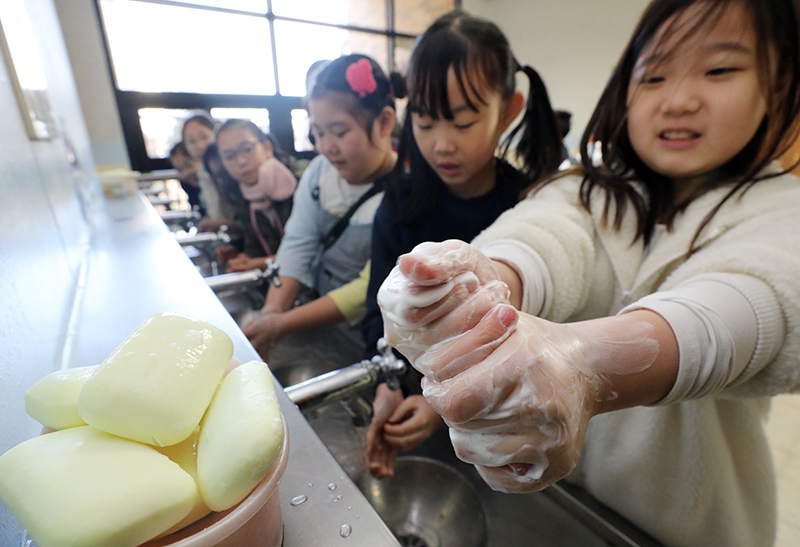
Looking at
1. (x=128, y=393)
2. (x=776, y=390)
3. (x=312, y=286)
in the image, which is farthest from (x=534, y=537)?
(x=312, y=286)

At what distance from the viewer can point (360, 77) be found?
0.97m

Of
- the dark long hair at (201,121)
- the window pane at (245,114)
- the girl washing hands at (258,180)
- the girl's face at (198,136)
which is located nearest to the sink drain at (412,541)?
the girl washing hands at (258,180)

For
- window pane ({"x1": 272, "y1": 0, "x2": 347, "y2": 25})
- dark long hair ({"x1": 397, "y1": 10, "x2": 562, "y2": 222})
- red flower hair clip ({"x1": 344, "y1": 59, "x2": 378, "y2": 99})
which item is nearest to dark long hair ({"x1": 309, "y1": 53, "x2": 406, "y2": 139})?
red flower hair clip ({"x1": 344, "y1": 59, "x2": 378, "y2": 99})

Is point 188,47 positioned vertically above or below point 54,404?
above

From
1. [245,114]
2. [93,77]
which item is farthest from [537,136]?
[93,77]

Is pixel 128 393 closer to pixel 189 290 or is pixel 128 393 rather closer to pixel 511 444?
pixel 511 444

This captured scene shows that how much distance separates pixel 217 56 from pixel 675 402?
13.1ft

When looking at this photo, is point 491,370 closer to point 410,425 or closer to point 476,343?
point 476,343

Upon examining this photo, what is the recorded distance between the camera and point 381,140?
3.50 feet

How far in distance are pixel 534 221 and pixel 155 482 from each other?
19.6 inches

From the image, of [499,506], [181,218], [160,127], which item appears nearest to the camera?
[499,506]

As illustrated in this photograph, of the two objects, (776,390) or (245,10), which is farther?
(245,10)

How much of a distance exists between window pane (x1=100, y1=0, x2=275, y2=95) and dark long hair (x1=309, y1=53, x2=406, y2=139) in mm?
2852

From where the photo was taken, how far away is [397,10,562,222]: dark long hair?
0.65 meters
